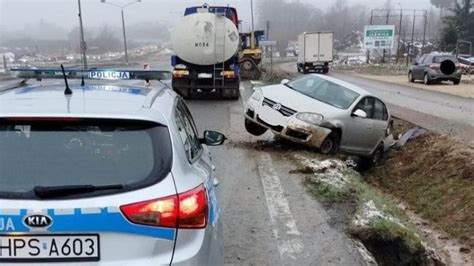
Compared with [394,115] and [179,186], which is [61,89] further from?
[394,115]

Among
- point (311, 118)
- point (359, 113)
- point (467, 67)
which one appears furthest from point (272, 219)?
point (467, 67)

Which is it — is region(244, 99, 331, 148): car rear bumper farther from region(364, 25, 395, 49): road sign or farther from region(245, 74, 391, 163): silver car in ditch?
region(364, 25, 395, 49): road sign

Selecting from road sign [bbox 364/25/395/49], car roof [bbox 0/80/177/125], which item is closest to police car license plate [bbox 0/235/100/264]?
car roof [bbox 0/80/177/125]

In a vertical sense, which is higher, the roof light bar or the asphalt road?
the roof light bar

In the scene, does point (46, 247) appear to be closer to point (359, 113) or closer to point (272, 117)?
point (272, 117)

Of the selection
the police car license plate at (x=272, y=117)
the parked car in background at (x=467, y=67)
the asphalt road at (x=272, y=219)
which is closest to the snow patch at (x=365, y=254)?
the asphalt road at (x=272, y=219)

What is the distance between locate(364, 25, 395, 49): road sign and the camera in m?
71.9

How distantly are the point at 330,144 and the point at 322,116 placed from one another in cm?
57

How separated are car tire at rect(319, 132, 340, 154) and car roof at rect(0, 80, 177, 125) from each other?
7.01 metres

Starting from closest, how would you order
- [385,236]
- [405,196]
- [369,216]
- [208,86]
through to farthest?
[385,236], [369,216], [405,196], [208,86]

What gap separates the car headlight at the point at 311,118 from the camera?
10501mm

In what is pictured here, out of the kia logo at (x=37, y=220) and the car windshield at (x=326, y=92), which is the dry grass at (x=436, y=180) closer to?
the car windshield at (x=326, y=92)

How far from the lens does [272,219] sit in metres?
6.17

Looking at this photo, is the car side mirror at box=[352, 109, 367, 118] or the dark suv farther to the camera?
the dark suv
